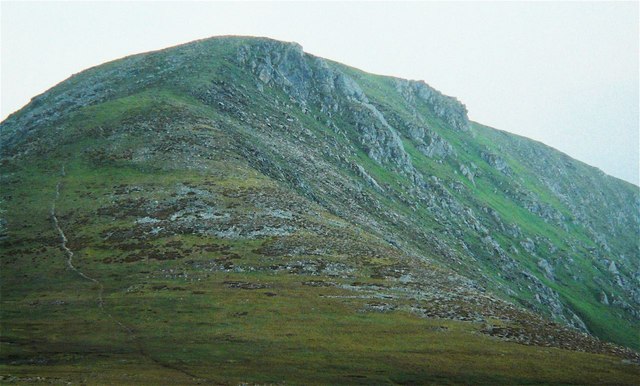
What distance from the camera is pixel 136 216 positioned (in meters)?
98.8

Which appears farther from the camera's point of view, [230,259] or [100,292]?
[230,259]

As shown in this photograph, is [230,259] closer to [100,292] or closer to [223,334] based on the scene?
[100,292]

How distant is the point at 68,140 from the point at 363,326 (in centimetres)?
10346

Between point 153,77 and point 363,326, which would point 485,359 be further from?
point 153,77

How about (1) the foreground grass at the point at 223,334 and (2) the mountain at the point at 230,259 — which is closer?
(1) the foreground grass at the point at 223,334

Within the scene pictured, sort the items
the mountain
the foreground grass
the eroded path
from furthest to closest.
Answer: the mountain
the eroded path
the foreground grass

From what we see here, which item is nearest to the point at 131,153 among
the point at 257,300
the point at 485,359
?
the point at 257,300

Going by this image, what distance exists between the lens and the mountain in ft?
177

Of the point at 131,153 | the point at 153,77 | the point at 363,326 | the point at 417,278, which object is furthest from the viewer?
the point at 153,77

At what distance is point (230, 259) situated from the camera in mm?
85438

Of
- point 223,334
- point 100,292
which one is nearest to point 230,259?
point 100,292

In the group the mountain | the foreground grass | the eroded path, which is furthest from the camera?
the mountain

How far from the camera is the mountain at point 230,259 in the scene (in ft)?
177

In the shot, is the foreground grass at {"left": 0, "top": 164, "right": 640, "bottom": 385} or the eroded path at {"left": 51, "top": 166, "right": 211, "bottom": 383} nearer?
the foreground grass at {"left": 0, "top": 164, "right": 640, "bottom": 385}
